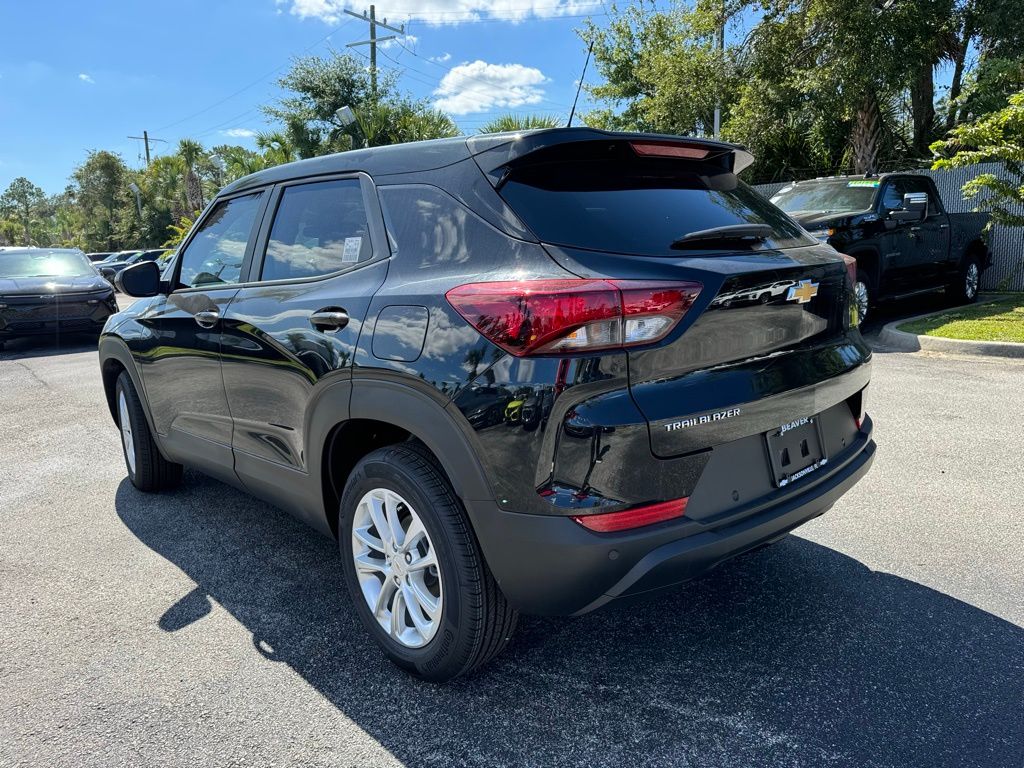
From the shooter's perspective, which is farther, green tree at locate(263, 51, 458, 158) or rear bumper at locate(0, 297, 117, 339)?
green tree at locate(263, 51, 458, 158)

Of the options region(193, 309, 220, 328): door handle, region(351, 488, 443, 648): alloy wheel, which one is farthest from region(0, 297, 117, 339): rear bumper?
region(351, 488, 443, 648): alloy wheel

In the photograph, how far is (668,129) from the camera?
20.1 m

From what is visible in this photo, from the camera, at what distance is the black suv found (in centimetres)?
201

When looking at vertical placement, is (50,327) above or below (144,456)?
above

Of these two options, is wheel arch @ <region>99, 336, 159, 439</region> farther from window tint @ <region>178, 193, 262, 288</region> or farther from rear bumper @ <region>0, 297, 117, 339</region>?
rear bumper @ <region>0, 297, 117, 339</region>

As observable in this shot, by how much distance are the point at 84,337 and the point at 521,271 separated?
43.4 ft

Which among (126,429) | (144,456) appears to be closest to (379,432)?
(144,456)

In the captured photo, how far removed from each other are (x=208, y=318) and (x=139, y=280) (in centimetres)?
76

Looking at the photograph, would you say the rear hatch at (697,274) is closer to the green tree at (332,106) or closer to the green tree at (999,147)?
the green tree at (999,147)

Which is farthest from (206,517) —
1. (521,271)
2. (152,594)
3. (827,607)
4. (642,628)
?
(827,607)

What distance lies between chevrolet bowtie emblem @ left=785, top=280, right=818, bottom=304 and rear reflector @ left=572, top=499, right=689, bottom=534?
0.81 meters

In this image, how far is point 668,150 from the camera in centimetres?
264

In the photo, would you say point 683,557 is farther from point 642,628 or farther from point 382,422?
point 382,422

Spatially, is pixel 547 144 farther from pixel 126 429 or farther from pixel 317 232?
pixel 126 429
